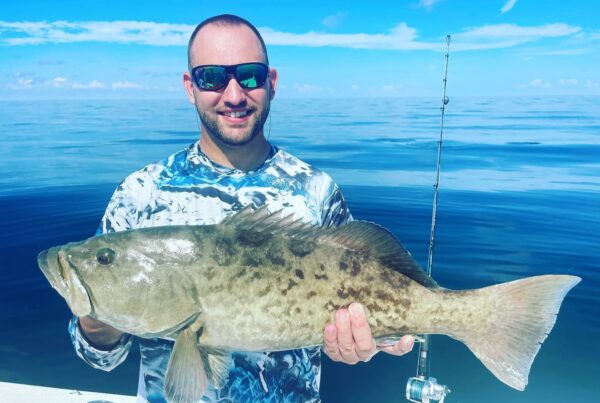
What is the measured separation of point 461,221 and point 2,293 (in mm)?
10837

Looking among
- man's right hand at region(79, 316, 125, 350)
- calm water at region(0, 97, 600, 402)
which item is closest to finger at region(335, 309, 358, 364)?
man's right hand at region(79, 316, 125, 350)

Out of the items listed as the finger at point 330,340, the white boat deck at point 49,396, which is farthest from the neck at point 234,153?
the white boat deck at point 49,396

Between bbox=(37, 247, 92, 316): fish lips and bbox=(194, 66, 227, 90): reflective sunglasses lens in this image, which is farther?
bbox=(194, 66, 227, 90): reflective sunglasses lens

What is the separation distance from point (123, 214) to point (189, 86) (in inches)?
44.8

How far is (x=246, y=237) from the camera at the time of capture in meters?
2.97

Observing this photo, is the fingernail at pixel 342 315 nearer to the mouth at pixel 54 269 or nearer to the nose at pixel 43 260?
the mouth at pixel 54 269

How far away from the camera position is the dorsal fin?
299 cm

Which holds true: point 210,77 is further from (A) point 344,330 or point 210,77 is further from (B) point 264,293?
(A) point 344,330

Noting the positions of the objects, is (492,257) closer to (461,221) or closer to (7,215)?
→ (461,221)

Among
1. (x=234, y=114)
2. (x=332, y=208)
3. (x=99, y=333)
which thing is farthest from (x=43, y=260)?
(x=332, y=208)

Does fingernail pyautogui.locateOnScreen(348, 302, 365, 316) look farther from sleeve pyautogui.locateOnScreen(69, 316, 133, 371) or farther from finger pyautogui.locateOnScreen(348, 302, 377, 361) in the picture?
sleeve pyautogui.locateOnScreen(69, 316, 133, 371)

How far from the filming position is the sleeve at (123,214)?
3.38 metres

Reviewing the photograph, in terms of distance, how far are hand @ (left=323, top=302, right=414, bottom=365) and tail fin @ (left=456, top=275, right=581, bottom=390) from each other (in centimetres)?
61

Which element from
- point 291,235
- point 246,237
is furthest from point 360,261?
point 246,237
